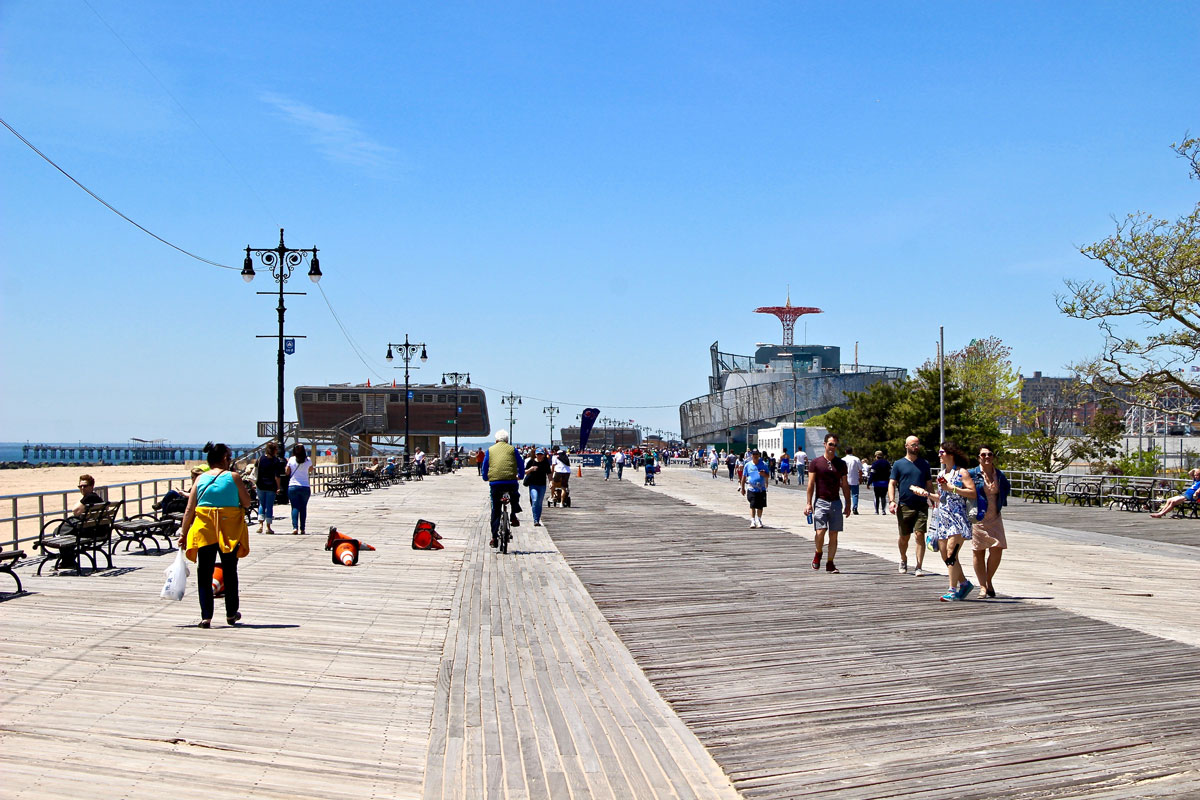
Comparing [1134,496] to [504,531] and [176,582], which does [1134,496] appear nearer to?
[504,531]

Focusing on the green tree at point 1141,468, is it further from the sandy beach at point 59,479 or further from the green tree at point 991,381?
the sandy beach at point 59,479

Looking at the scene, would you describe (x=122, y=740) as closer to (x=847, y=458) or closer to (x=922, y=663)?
(x=922, y=663)

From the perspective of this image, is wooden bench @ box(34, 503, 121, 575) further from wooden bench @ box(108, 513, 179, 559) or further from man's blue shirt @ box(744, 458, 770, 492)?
man's blue shirt @ box(744, 458, 770, 492)

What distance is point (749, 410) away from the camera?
139125 millimetres

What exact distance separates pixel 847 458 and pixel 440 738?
22115mm

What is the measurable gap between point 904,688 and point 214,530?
5.85 metres

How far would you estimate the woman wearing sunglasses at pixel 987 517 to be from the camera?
10391 mm

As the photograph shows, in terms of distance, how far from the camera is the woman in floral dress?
1058cm

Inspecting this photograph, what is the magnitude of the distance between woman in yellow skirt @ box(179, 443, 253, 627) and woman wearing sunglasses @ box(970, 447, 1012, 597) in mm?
7006

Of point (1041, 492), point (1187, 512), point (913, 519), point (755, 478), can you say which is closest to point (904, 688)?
point (913, 519)

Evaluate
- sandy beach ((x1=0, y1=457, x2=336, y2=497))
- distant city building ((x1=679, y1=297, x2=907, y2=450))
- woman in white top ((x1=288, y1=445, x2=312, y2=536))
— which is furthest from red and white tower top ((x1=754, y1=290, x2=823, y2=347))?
woman in white top ((x1=288, y1=445, x2=312, y2=536))

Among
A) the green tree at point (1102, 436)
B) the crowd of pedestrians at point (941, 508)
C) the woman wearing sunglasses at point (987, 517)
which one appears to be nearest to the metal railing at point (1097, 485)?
A: the green tree at point (1102, 436)

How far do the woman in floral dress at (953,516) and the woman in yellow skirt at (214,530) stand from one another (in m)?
6.82

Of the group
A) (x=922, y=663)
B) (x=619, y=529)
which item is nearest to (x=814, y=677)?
(x=922, y=663)
